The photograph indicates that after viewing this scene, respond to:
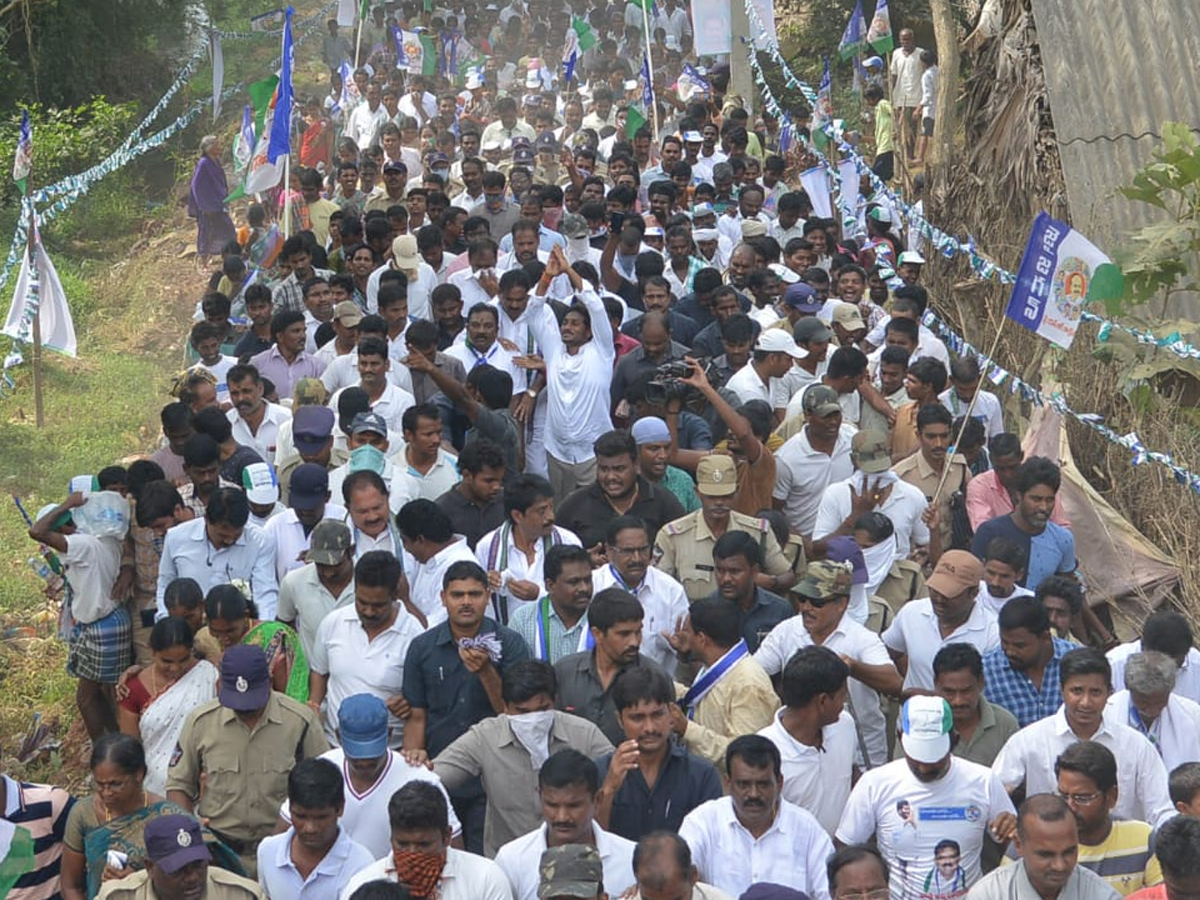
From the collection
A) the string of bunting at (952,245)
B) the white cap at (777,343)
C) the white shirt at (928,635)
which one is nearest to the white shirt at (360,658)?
the white shirt at (928,635)

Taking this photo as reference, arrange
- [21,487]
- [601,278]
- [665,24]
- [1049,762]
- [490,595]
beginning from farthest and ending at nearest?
[665,24], [21,487], [601,278], [490,595], [1049,762]

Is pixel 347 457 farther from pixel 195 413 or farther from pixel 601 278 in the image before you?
pixel 601 278

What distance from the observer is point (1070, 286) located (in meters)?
9.45

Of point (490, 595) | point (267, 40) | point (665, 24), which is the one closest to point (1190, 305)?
point (490, 595)

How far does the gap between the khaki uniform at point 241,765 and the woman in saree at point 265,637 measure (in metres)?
0.58

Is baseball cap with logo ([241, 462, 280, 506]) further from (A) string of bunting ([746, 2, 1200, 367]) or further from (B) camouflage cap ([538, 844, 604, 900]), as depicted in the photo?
(A) string of bunting ([746, 2, 1200, 367])

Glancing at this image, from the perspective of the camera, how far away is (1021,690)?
738cm

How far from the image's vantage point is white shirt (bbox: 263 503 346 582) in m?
8.44

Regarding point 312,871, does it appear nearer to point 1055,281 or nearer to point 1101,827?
point 1101,827

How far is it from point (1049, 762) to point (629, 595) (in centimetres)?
173

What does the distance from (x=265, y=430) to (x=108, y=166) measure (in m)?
7.09

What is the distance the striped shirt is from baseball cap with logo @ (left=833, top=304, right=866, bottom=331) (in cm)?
641

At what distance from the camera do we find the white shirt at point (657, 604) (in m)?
7.79

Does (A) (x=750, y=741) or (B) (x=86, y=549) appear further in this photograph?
(B) (x=86, y=549)
